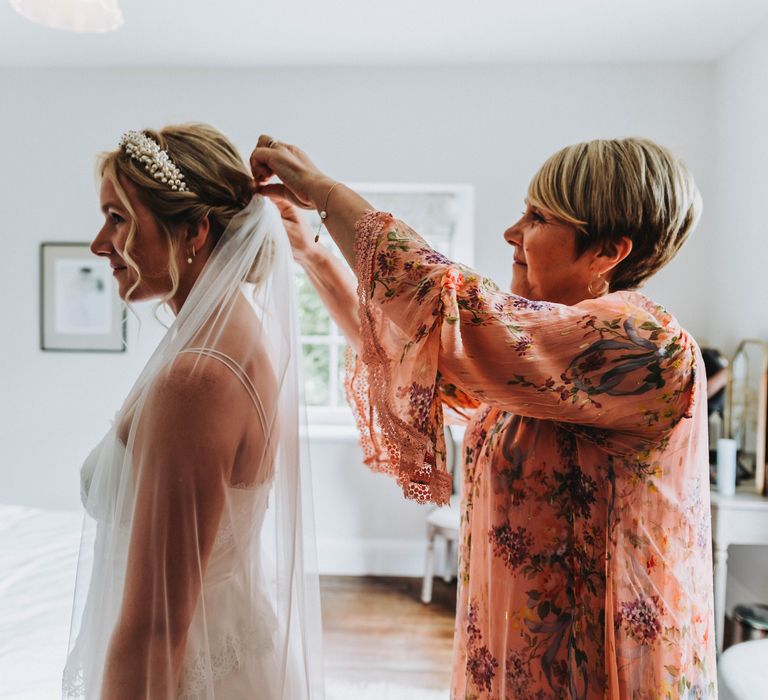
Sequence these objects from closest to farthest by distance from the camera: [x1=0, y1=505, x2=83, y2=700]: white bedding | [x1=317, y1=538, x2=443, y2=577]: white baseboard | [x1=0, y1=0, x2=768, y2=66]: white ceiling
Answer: [x1=0, y1=505, x2=83, y2=700]: white bedding < [x1=0, y1=0, x2=768, y2=66]: white ceiling < [x1=317, y1=538, x2=443, y2=577]: white baseboard

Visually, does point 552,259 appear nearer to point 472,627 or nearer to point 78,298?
point 472,627

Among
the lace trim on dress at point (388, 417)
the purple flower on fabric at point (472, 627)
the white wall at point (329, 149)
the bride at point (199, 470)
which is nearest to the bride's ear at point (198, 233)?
the bride at point (199, 470)

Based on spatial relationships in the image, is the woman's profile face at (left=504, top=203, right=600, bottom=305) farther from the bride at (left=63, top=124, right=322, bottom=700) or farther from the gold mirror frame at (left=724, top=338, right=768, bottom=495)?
the gold mirror frame at (left=724, top=338, right=768, bottom=495)

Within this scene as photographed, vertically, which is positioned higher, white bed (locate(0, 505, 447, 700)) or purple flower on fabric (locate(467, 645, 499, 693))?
purple flower on fabric (locate(467, 645, 499, 693))

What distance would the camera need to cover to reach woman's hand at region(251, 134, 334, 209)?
899 mm

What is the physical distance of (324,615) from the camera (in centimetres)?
302

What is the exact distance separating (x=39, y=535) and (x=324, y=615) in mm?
1562

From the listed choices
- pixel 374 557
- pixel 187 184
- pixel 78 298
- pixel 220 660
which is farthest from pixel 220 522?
pixel 78 298

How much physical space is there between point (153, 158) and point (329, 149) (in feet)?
8.54

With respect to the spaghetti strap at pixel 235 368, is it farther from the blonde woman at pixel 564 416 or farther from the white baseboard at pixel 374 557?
the white baseboard at pixel 374 557

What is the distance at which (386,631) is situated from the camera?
2859 mm

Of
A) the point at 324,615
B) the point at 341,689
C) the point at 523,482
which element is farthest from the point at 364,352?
the point at 324,615

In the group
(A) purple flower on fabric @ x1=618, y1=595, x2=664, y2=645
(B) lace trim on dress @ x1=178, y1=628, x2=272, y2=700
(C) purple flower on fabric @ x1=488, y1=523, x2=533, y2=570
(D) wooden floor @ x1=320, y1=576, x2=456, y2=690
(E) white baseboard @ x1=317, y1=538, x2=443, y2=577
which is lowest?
(D) wooden floor @ x1=320, y1=576, x2=456, y2=690

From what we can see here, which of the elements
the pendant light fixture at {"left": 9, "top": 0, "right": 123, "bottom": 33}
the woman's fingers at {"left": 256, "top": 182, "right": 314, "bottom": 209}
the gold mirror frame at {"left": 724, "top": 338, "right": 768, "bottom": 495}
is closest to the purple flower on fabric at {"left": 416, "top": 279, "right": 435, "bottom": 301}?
the woman's fingers at {"left": 256, "top": 182, "right": 314, "bottom": 209}
